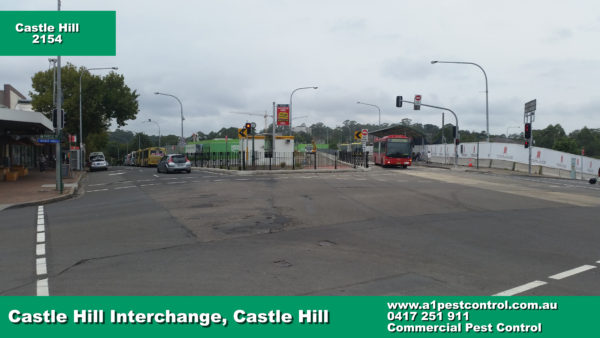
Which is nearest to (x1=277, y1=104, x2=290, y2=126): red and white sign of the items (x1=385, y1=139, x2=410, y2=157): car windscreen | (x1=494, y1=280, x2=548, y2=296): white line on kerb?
(x1=385, y1=139, x2=410, y2=157): car windscreen

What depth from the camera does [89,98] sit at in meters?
44.7

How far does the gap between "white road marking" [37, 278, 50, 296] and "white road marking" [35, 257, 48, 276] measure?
1.43ft

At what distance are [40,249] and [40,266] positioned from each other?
1473 mm

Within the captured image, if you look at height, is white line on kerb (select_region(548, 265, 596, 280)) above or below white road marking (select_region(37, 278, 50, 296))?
above

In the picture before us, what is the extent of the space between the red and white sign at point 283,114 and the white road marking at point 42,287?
40.4 m

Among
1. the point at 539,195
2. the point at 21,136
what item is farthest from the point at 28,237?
the point at 21,136

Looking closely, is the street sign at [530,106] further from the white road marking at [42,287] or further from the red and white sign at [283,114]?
the white road marking at [42,287]

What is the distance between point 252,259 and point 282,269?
79 centimetres

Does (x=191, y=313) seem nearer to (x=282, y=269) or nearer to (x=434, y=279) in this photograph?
(x=282, y=269)

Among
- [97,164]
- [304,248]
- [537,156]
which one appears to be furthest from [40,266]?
[537,156]

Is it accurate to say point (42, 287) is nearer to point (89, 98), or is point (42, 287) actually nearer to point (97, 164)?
point (97, 164)

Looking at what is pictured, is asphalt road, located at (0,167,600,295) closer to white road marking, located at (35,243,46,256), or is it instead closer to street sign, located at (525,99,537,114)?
white road marking, located at (35,243,46,256)

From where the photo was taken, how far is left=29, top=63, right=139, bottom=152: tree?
44219 mm

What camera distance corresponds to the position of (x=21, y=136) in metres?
34.6
